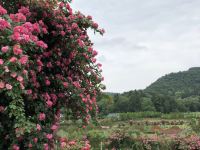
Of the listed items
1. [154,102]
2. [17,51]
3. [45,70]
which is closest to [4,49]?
[17,51]

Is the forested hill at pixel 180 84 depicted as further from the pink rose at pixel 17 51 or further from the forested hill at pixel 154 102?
the pink rose at pixel 17 51

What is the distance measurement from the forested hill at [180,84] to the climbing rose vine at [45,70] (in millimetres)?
74028

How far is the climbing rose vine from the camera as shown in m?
4.90

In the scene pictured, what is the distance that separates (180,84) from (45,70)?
273ft

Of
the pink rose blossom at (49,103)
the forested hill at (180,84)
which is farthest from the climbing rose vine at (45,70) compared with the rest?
the forested hill at (180,84)

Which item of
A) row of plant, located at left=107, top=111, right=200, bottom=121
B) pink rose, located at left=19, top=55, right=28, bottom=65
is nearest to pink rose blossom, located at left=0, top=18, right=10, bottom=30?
pink rose, located at left=19, top=55, right=28, bottom=65

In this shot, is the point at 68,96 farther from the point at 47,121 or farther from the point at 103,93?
the point at 103,93

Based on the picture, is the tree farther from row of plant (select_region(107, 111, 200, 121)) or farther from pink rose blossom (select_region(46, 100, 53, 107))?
pink rose blossom (select_region(46, 100, 53, 107))

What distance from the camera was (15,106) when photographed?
4.71m

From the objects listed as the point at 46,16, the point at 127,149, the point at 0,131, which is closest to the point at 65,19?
the point at 46,16

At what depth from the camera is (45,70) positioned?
644 centimetres

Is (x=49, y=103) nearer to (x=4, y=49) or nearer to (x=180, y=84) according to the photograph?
(x=4, y=49)

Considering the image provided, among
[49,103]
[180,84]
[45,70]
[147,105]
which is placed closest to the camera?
[49,103]

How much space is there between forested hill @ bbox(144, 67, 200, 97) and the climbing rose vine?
74028mm
